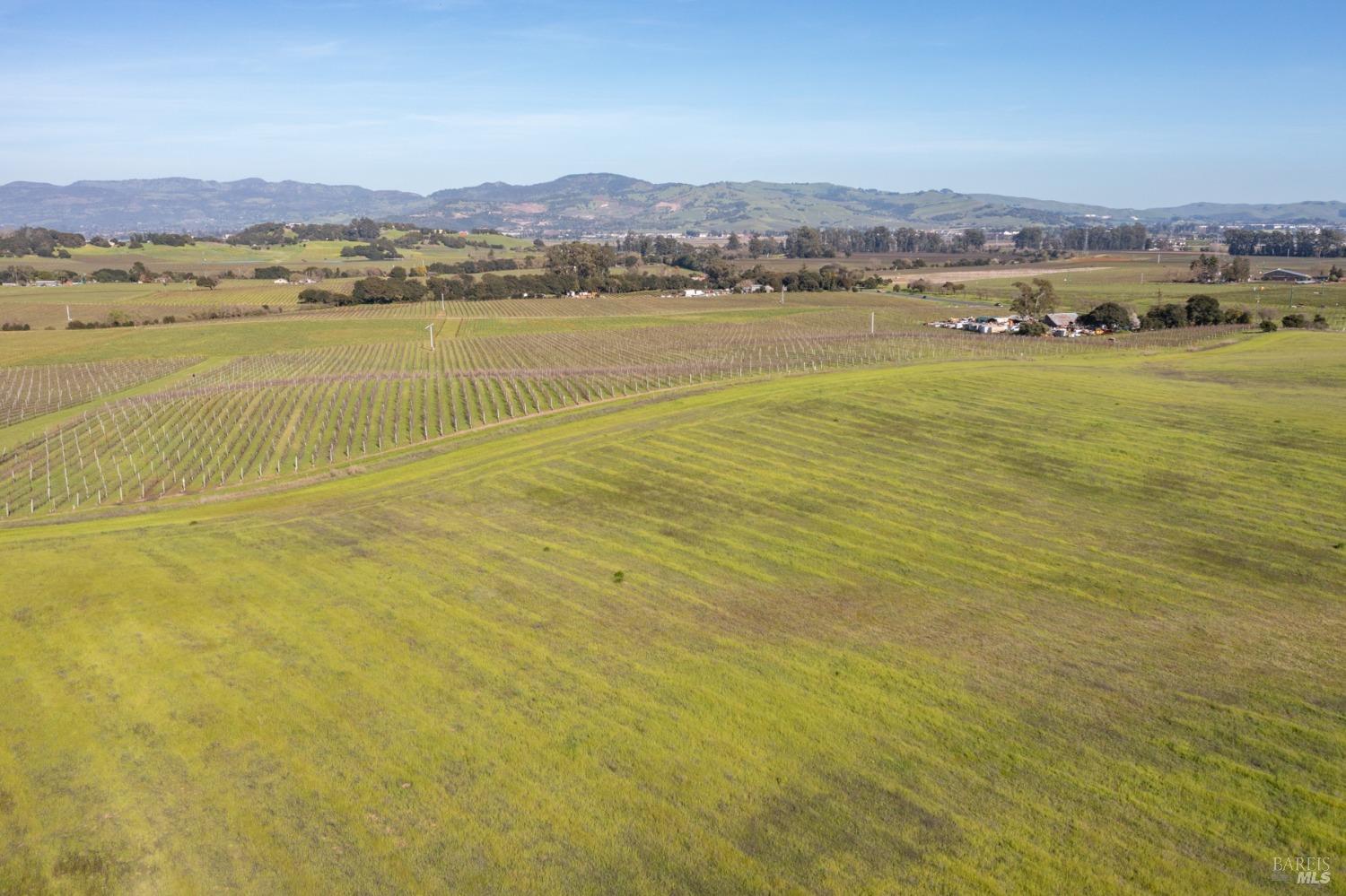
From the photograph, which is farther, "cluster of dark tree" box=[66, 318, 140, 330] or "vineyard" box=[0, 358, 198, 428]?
"cluster of dark tree" box=[66, 318, 140, 330]

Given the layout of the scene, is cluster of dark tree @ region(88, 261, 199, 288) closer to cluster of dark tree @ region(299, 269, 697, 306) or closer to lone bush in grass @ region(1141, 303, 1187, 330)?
cluster of dark tree @ region(299, 269, 697, 306)

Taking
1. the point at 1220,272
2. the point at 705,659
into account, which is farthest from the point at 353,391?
the point at 1220,272

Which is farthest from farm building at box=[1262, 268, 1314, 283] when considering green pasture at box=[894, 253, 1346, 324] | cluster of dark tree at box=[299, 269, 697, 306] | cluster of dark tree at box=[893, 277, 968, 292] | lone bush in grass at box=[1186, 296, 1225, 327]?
cluster of dark tree at box=[299, 269, 697, 306]

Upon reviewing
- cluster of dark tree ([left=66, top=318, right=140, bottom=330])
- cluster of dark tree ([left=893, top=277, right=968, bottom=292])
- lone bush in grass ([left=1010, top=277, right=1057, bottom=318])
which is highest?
cluster of dark tree ([left=893, top=277, right=968, bottom=292])

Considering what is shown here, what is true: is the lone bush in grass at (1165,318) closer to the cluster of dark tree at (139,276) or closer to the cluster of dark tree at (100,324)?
the cluster of dark tree at (100,324)

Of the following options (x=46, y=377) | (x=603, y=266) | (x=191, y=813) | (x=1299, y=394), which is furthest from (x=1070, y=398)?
(x=603, y=266)

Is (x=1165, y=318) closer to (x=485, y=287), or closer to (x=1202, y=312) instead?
(x=1202, y=312)
